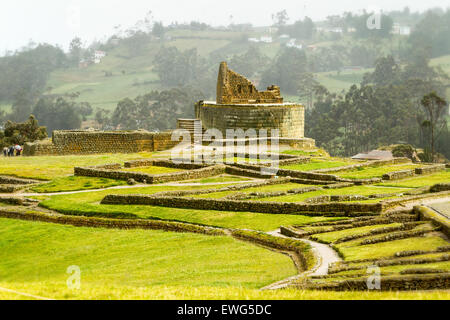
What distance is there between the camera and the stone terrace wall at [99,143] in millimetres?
52938

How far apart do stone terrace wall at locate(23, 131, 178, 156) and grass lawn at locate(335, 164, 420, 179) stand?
18812 mm

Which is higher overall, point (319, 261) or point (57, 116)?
point (319, 261)

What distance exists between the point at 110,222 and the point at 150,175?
29.7 ft

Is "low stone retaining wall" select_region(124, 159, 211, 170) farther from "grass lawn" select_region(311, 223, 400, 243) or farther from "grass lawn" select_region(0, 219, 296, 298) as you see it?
"grass lawn" select_region(311, 223, 400, 243)

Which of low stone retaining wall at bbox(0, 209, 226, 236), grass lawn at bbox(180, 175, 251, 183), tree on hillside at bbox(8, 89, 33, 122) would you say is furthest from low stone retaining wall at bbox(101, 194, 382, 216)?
tree on hillside at bbox(8, 89, 33, 122)

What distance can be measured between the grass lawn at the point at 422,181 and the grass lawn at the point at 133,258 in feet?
42.5

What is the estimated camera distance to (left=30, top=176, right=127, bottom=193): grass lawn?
35.2 metres

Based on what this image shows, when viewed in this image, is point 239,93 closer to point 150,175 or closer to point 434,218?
point 150,175

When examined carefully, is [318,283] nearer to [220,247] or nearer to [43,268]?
[220,247]

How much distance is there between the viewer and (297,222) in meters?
25.6

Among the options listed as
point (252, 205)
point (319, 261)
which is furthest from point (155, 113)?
point (319, 261)

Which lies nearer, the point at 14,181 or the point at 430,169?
the point at 14,181

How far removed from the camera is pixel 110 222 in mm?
27609

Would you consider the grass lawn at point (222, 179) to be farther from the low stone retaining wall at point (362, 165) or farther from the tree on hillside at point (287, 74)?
the tree on hillside at point (287, 74)
